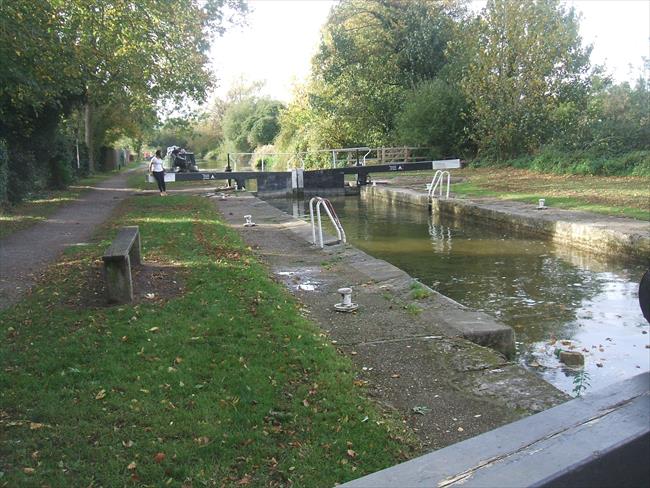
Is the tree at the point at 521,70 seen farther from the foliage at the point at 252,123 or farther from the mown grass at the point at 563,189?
the foliage at the point at 252,123

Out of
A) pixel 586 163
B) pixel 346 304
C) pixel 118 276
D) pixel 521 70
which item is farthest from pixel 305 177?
pixel 118 276

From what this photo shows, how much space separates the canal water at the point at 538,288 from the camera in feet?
19.9

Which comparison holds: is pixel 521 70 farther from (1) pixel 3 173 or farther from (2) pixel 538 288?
(1) pixel 3 173

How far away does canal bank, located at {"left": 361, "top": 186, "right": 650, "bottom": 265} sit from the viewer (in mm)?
10766

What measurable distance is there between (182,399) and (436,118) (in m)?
30.0

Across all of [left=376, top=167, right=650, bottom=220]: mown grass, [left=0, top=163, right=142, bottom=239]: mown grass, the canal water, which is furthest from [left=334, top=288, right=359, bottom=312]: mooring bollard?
[left=376, top=167, right=650, bottom=220]: mown grass

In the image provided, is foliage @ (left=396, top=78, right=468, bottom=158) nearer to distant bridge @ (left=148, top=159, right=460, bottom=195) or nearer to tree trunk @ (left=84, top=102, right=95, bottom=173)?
distant bridge @ (left=148, top=159, right=460, bottom=195)

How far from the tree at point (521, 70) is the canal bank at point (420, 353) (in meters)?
20.6

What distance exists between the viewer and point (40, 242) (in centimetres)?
1159

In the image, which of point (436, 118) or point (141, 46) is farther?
point (436, 118)

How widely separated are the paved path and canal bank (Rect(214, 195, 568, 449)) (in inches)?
135

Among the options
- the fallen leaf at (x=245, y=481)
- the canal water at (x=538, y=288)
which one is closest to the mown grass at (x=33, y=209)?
the canal water at (x=538, y=288)

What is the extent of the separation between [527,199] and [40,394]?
51.4 ft

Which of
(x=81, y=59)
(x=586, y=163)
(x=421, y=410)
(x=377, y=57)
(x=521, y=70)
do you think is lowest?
(x=421, y=410)
